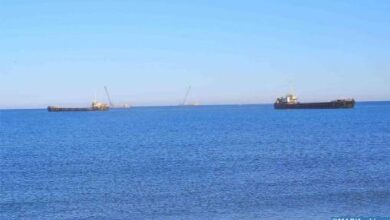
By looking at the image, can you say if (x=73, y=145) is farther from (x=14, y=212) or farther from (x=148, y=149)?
(x=14, y=212)

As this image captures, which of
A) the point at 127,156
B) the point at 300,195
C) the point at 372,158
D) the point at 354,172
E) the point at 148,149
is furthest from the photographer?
the point at 148,149

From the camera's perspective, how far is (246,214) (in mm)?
29875

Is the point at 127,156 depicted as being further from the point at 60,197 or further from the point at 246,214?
the point at 246,214

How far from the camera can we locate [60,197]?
35.4 meters

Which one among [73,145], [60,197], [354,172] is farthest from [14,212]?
[73,145]

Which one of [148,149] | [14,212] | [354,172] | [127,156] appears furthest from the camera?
[148,149]

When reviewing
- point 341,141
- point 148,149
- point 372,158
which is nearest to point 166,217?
point 372,158

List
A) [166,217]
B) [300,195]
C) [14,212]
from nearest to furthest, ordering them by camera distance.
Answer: [166,217] < [14,212] < [300,195]

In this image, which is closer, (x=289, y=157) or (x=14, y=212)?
(x=14, y=212)

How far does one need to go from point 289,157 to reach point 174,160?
1101 cm

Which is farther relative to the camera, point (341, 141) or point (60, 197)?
point (341, 141)

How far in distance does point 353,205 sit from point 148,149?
40.8m

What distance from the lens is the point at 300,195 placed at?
3425 cm

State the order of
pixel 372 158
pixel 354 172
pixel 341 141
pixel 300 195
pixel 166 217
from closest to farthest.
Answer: pixel 166 217, pixel 300 195, pixel 354 172, pixel 372 158, pixel 341 141
